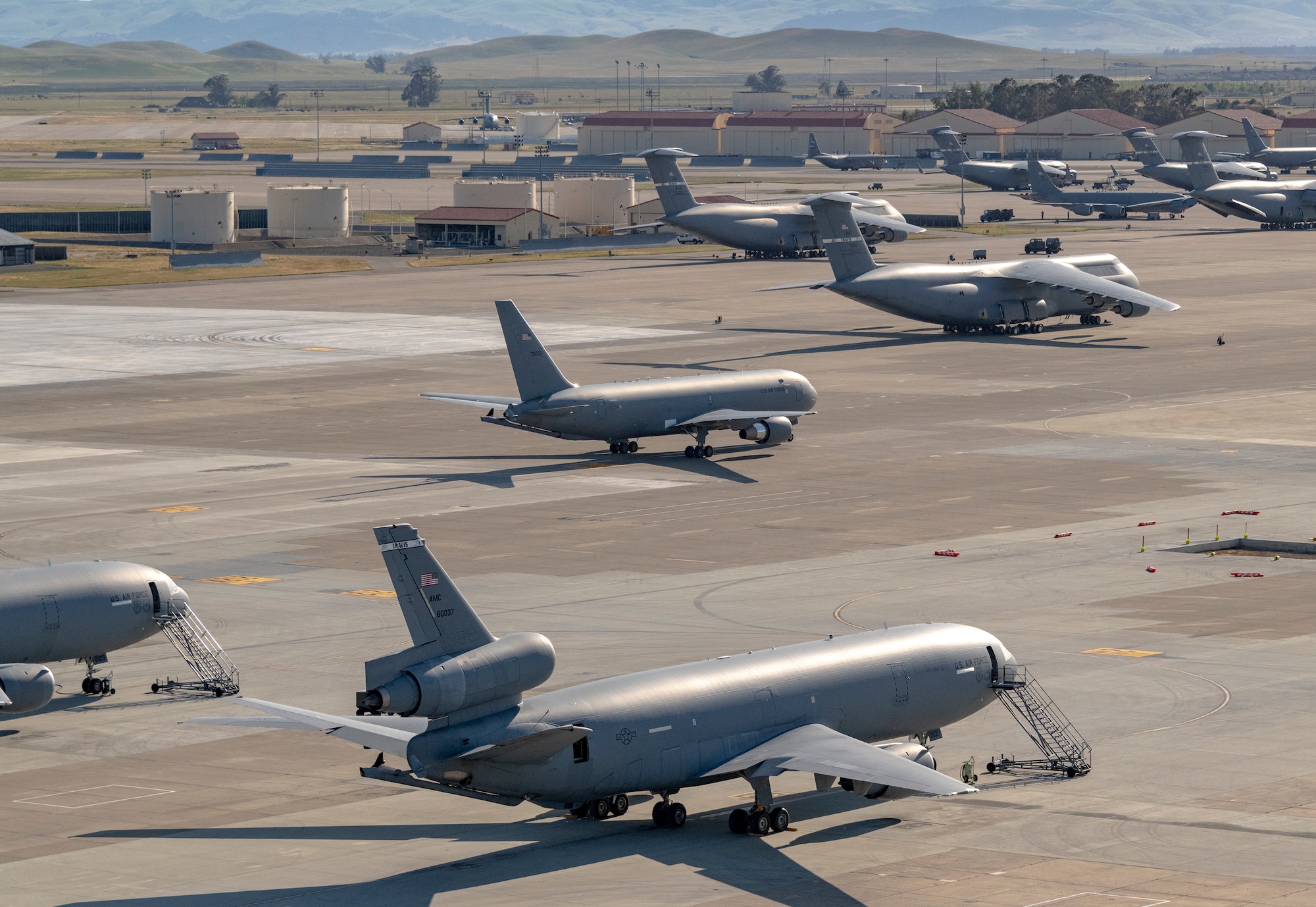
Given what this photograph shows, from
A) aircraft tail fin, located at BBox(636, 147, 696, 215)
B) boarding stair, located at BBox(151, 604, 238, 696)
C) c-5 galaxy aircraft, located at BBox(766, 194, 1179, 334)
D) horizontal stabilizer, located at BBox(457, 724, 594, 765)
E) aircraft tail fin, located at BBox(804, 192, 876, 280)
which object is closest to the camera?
horizontal stabilizer, located at BBox(457, 724, 594, 765)

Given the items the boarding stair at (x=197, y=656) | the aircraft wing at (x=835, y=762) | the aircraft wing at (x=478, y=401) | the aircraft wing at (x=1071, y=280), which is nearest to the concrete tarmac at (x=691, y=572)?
the boarding stair at (x=197, y=656)

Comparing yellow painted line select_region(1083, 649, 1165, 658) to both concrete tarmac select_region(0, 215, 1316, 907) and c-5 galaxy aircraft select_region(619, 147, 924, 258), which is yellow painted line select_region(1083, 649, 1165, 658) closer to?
concrete tarmac select_region(0, 215, 1316, 907)

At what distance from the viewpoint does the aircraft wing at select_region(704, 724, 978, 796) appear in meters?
33.4

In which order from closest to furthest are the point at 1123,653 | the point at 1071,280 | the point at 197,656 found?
1. the point at 197,656
2. the point at 1123,653
3. the point at 1071,280

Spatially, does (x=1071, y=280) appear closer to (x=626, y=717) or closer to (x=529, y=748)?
(x=626, y=717)

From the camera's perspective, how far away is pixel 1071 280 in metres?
125

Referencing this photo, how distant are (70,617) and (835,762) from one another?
2115 cm

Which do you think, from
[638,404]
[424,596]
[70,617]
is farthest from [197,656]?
[638,404]

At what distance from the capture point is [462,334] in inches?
5197

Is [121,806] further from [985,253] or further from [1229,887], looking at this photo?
[985,253]

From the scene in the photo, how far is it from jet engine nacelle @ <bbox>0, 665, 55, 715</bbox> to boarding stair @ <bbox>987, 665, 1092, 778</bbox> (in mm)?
21077

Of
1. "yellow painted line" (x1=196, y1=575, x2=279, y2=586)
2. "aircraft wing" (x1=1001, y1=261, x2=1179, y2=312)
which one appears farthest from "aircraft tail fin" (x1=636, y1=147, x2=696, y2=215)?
"yellow painted line" (x1=196, y1=575, x2=279, y2=586)

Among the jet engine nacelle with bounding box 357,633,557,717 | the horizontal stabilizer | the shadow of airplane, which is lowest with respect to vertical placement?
the shadow of airplane

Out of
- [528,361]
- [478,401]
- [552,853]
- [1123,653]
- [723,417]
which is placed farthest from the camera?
[723,417]
